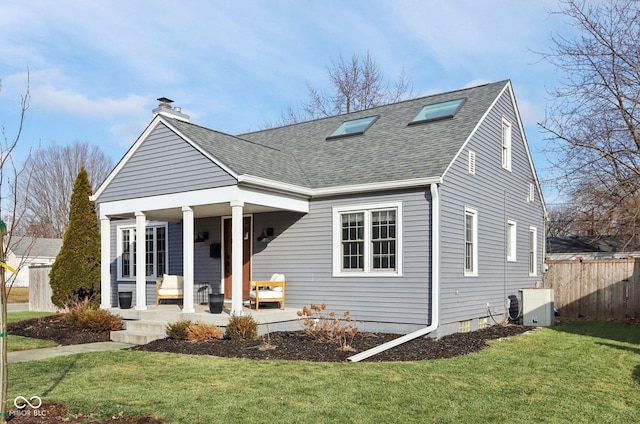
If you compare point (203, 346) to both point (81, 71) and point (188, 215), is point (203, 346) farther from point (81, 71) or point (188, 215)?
point (81, 71)

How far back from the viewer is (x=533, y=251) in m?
16.3

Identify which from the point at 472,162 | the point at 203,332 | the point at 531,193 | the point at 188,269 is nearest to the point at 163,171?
the point at 188,269

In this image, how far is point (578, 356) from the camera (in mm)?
9070

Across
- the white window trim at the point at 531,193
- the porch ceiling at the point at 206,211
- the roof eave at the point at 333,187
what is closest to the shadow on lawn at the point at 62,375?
the porch ceiling at the point at 206,211

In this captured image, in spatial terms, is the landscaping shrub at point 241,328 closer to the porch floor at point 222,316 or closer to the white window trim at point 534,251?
the porch floor at point 222,316

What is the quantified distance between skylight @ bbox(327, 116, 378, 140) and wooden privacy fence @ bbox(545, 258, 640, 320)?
297 inches

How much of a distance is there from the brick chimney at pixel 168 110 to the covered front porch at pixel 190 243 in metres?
2.01

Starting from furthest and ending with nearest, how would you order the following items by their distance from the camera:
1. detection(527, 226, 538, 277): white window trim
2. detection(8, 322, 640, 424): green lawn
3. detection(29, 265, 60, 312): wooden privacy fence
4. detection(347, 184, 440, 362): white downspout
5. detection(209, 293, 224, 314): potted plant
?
1. detection(29, 265, 60, 312): wooden privacy fence
2. detection(527, 226, 538, 277): white window trim
3. detection(209, 293, 224, 314): potted plant
4. detection(347, 184, 440, 362): white downspout
5. detection(8, 322, 640, 424): green lawn

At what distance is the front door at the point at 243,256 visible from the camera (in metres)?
13.5

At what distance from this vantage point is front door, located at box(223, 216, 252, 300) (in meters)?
13.5

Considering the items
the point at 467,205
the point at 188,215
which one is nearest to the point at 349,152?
the point at 467,205

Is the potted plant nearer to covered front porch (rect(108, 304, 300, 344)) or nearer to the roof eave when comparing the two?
covered front porch (rect(108, 304, 300, 344))

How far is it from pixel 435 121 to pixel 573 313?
26.1 feet

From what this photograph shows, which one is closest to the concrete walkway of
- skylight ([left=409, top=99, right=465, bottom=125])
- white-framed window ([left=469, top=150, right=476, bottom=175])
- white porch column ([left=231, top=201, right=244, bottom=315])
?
white porch column ([left=231, top=201, right=244, bottom=315])
